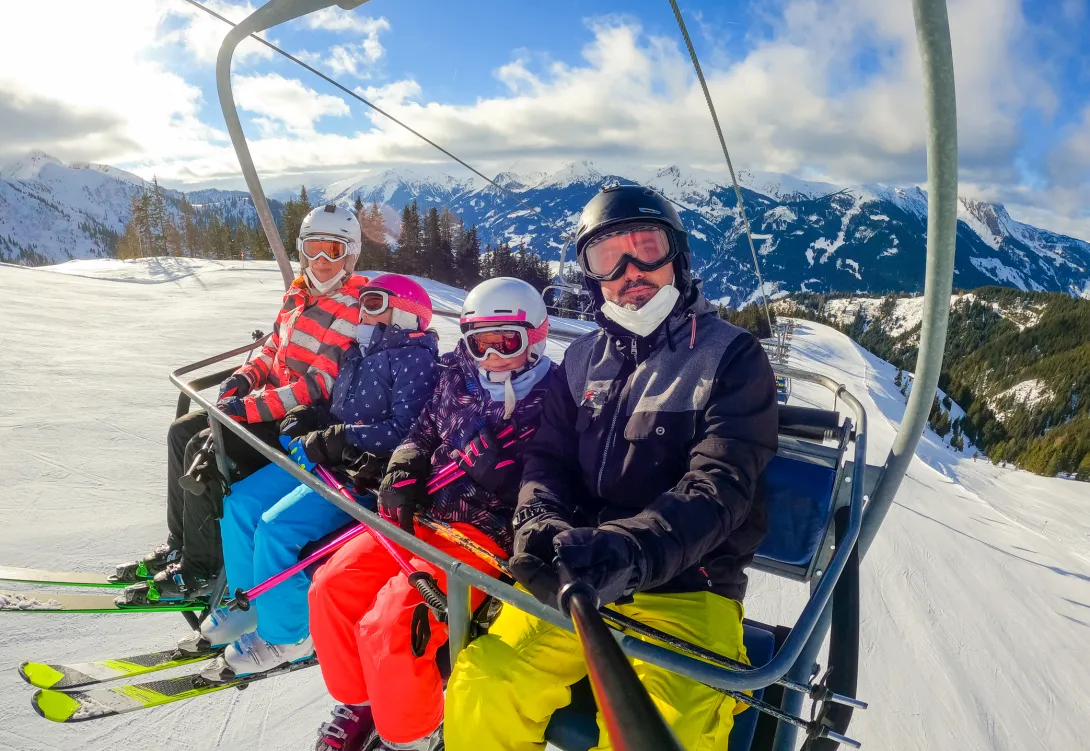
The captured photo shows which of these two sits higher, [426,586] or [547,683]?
[426,586]

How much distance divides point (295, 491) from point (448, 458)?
833mm

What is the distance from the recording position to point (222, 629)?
298 centimetres

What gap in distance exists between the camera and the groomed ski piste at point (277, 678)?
3.09 meters

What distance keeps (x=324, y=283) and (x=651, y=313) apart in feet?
8.57

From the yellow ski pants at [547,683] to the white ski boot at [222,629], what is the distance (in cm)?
183

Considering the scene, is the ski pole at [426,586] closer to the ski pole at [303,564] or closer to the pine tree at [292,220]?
the ski pole at [303,564]

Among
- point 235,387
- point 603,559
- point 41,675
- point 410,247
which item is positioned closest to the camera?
point 603,559

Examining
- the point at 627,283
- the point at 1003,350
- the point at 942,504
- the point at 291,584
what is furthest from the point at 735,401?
the point at 1003,350

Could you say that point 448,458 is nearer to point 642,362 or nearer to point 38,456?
point 642,362

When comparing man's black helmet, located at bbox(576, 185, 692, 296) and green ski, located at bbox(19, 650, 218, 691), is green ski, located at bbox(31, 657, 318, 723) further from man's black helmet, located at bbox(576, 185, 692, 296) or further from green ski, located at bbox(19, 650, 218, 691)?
man's black helmet, located at bbox(576, 185, 692, 296)

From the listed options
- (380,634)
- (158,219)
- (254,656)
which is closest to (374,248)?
(158,219)

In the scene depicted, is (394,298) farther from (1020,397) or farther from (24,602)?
(1020,397)

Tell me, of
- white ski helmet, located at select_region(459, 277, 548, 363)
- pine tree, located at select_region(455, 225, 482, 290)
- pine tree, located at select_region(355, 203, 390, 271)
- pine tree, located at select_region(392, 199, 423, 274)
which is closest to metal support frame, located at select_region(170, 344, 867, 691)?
white ski helmet, located at select_region(459, 277, 548, 363)

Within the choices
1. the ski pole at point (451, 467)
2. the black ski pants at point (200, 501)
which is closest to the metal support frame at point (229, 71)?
the black ski pants at point (200, 501)
